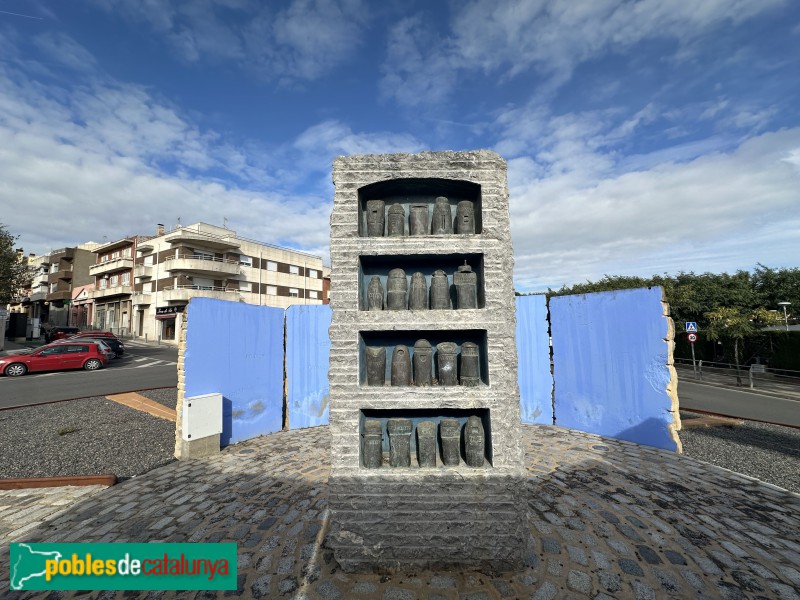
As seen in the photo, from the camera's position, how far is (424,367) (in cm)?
358

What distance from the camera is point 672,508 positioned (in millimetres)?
4109

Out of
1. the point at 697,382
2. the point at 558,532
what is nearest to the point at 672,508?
the point at 558,532

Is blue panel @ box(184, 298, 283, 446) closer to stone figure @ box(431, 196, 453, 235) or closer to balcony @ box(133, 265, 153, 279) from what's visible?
stone figure @ box(431, 196, 453, 235)

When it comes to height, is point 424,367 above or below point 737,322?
below

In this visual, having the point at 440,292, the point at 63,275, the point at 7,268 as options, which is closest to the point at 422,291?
the point at 440,292

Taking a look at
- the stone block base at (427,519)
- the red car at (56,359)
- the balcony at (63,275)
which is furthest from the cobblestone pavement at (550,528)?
the balcony at (63,275)

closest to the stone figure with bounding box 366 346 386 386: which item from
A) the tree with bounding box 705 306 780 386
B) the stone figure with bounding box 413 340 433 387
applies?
the stone figure with bounding box 413 340 433 387

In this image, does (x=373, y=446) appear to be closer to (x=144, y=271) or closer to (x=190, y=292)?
(x=190, y=292)

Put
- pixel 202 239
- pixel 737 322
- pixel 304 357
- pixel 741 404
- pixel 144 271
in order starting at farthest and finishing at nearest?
pixel 144 271
pixel 202 239
pixel 737 322
pixel 741 404
pixel 304 357

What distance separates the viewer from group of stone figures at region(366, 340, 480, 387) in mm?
3564

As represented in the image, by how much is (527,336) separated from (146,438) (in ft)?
27.5

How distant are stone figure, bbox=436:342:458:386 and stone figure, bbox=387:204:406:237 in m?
1.34

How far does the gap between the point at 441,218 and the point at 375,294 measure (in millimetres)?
1133

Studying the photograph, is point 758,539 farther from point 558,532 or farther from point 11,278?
point 11,278
